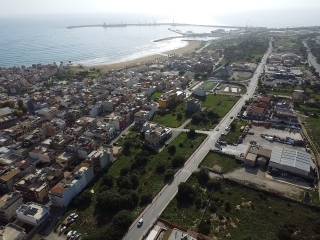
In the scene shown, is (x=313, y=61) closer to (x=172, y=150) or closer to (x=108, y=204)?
(x=172, y=150)

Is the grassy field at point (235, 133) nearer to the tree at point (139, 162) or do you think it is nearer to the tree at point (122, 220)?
the tree at point (139, 162)

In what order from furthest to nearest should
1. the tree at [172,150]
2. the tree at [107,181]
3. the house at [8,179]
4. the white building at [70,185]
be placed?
the tree at [172,150]
the tree at [107,181]
the house at [8,179]
the white building at [70,185]

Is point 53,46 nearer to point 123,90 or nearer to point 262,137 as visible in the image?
point 123,90

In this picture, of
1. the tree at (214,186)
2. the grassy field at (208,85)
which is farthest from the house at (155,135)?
the grassy field at (208,85)

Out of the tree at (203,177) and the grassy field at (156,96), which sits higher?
the tree at (203,177)

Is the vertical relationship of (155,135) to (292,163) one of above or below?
below

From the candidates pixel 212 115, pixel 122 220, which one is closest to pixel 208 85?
pixel 212 115
